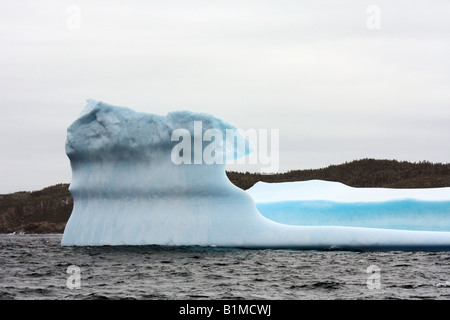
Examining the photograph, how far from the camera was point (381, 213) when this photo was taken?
22.3 m

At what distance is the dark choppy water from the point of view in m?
11.8

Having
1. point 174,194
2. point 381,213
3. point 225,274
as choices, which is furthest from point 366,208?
point 225,274

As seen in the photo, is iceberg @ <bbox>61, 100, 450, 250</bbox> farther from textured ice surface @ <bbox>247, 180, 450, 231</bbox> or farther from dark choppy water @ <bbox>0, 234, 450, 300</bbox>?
textured ice surface @ <bbox>247, 180, 450, 231</bbox>

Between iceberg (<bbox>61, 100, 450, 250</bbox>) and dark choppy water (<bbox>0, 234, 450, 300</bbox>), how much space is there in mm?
338

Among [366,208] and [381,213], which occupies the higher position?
[366,208]

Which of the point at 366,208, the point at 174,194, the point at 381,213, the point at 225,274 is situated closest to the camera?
the point at 225,274

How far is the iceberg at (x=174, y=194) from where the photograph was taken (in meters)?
18.2

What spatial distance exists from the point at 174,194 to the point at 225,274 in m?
5.01

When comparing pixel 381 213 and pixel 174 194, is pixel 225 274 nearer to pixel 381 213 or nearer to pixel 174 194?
pixel 174 194

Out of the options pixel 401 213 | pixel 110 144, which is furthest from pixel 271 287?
pixel 401 213

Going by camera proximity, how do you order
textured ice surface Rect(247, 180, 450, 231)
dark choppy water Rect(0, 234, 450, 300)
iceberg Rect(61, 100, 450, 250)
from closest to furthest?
dark choppy water Rect(0, 234, 450, 300)
iceberg Rect(61, 100, 450, 250)
textured ice surface Rect(247, 180, 450, 231)

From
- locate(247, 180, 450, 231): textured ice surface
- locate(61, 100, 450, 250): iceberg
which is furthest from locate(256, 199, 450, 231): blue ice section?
locate(61, 100, 450, 250): iceberg

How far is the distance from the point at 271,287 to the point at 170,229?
6.40 meters
